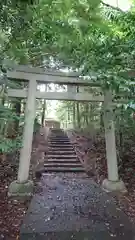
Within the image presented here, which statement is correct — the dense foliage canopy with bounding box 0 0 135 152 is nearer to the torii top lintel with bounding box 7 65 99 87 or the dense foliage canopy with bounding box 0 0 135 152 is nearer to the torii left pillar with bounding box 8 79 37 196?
the torii top lintel with bounding box 7 65 99 87

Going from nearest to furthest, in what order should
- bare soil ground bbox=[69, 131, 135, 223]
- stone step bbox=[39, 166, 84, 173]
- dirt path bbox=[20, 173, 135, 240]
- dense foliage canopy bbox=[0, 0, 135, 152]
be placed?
dense foliage canopy bbox=[0, 0, 135, 152]
dirt path bbox=[20, 173, 135, 240]
bare soil ground bbox=[69, 131, 135, 223]
stone step bbox=[39, 166, 84, 173]

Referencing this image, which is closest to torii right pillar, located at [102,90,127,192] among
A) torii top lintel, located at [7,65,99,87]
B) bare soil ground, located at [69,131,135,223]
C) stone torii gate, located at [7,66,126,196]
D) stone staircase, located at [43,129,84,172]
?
stone torii gate, located at [7,66,126,196]

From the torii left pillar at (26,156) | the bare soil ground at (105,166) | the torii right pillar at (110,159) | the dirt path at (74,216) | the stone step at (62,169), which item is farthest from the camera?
the stone step at (62,169)

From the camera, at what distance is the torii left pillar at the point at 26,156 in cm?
516

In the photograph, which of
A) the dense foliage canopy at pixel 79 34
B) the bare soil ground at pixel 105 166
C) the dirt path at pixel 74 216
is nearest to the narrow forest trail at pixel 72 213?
the dirt path at pixel 74 216

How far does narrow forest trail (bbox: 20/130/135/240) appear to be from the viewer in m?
3.47

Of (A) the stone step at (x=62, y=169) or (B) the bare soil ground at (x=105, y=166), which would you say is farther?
(A) the stone step at (x=62, y=169)

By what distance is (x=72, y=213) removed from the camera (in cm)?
421

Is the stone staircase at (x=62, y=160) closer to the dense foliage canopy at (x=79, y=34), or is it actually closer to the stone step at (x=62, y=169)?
the stone step at (x=62, y=169)

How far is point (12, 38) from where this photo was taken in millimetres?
2691

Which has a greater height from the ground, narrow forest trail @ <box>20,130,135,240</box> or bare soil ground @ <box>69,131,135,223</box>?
bare soil ground @ <box>69,131,135,223</box>

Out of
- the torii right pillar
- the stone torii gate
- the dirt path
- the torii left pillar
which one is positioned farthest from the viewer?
the torii right pillar

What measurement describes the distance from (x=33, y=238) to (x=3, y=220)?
0.91 meters

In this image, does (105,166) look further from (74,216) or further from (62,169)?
(74,216)
